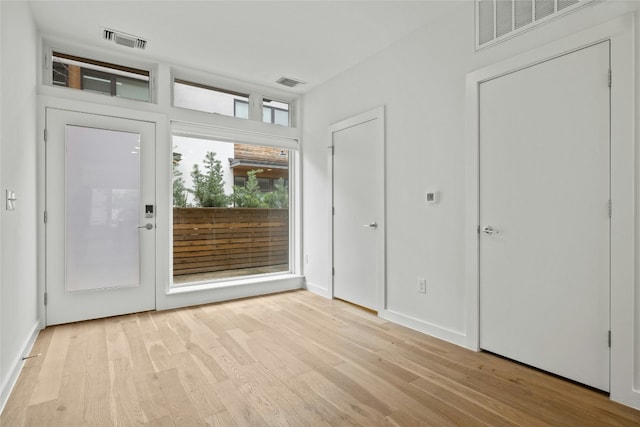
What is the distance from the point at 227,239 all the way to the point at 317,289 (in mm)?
1365

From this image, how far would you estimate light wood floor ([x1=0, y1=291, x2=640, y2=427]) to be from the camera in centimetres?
180

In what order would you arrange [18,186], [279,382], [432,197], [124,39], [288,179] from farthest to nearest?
[288,179]
[124,39]
[432,197]
[18,186]
[279,382]

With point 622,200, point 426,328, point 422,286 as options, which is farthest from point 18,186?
point 622,200

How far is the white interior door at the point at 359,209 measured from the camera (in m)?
3.55

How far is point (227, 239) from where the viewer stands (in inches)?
172

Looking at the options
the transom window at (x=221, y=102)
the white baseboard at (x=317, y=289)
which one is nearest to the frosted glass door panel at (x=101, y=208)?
the transom window at (x=221, y=102)

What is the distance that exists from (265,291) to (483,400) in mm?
2995

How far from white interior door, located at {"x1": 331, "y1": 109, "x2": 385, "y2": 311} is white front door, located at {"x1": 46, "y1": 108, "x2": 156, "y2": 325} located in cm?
213

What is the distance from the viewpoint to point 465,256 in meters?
2.73

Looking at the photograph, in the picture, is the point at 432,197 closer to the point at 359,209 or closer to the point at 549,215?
the point at 549,215

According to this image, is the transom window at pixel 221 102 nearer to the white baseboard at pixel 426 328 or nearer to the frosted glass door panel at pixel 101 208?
the frosted glass door panel at pixel 101 208

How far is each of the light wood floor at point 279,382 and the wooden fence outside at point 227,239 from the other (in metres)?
1.08

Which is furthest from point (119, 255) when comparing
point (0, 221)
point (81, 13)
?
point (81, 13)

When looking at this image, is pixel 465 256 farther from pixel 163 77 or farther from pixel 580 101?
pixel 163 77
